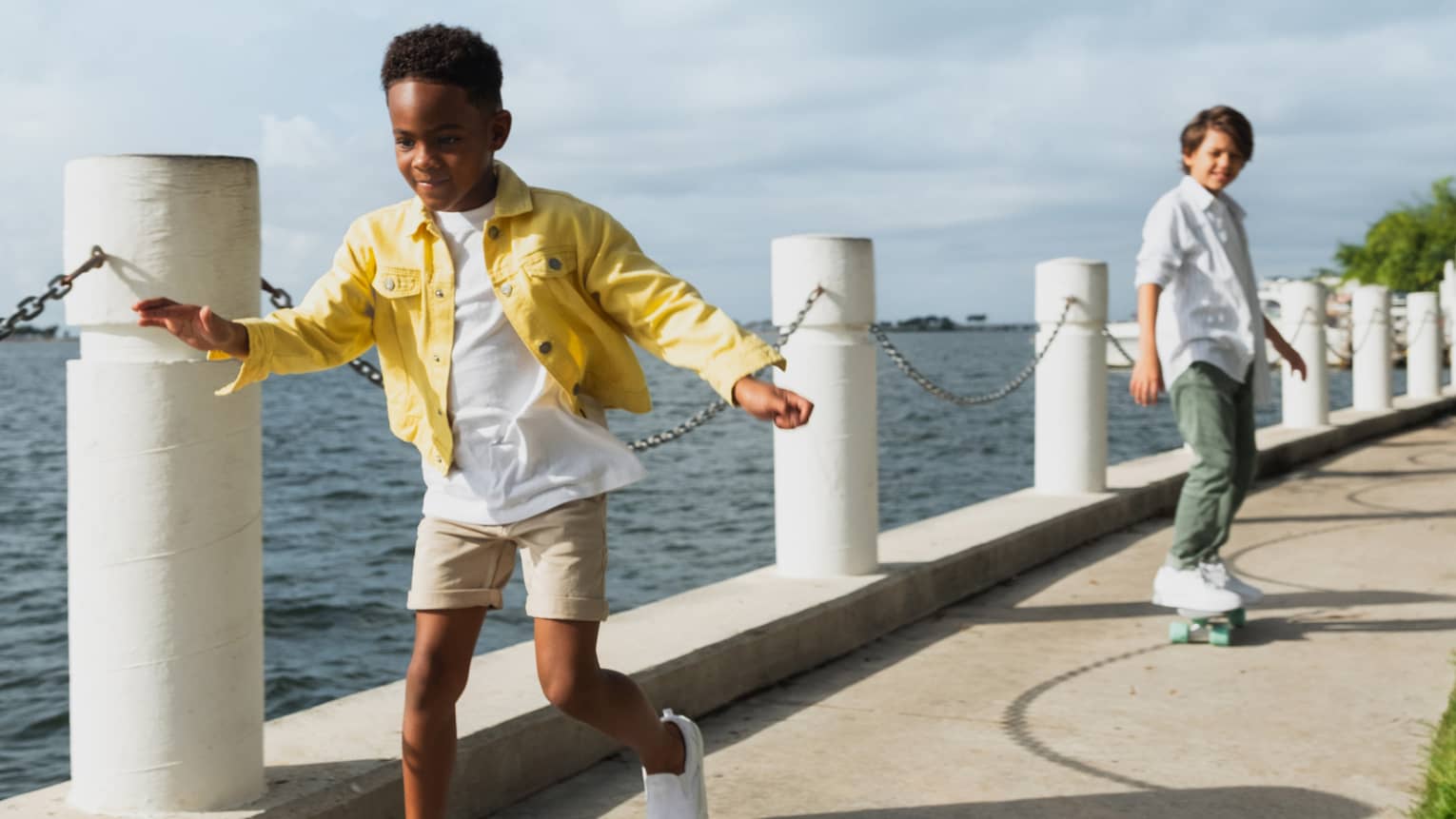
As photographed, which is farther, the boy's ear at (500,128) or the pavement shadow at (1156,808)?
the pavement shadow at (1156,808)

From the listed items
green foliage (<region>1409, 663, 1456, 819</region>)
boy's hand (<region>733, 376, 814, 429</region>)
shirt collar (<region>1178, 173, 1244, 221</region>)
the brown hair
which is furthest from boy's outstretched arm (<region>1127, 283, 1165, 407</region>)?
boy's hand (<region>733, 376, 814, 429</region>)

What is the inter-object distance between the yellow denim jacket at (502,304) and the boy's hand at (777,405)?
25 cm

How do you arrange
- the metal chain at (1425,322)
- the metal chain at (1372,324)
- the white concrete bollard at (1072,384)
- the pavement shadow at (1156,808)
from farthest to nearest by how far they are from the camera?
1. the metal chain at (1425,322)
2. the metal chain at (1372,324)
3. the white concrete bollard at (1072,384)
4. the pavement shadow at (1156,808)

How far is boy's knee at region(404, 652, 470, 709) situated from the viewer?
318 cm

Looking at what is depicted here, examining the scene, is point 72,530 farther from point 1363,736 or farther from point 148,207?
point 1363,736

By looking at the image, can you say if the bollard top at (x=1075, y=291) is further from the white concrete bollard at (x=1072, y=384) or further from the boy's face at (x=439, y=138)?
the boy's face at (x=439, y=138)

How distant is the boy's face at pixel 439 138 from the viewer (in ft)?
9.71

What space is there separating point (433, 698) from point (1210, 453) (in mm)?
3500

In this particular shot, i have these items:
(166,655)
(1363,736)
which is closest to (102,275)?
(166,655)

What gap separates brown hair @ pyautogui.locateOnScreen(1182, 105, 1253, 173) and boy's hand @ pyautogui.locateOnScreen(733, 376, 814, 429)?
11.4 ft

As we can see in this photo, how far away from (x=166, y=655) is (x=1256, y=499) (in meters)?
8.10

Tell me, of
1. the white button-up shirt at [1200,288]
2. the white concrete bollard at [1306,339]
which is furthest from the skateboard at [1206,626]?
the white concrete bollard at [1306,339]

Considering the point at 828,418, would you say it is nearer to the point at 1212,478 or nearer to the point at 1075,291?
the point at 1212,478

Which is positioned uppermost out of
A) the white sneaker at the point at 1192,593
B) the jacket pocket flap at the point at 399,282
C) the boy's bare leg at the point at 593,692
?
the jacket pocket flap at the point at 399,282
